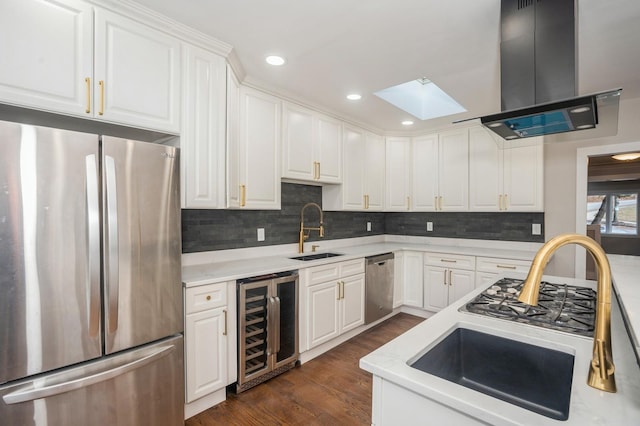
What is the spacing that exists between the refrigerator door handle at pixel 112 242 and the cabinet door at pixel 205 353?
516 millimetres

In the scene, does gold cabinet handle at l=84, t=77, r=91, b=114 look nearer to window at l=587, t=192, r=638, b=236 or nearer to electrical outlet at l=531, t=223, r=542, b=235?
electrical outlet at l=531, t=223, r=542, b=235

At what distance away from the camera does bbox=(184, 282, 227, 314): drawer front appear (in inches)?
80.1

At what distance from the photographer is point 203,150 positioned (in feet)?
7.18

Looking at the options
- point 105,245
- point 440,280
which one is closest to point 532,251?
point 440,280

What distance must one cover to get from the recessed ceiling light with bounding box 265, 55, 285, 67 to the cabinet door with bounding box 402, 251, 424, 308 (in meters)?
2.77

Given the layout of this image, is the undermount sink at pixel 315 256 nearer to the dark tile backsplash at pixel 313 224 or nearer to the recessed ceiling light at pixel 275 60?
the dark tile backsplash at pixel 313 224

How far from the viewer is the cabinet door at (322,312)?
2.87 m

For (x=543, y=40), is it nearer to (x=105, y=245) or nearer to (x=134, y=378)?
(x=105, y=245)

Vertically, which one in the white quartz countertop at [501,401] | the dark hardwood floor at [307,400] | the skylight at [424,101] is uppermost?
the skylight at [424,101]

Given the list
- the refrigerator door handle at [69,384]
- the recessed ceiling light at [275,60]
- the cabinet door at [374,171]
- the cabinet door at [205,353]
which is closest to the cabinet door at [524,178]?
the cabinet door at [374,171]

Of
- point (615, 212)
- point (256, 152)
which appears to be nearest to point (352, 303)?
point (256, 152)

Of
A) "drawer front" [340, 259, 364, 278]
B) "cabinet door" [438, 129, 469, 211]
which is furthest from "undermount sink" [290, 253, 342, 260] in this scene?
"cabinet door" [438, 129, 469, 211]

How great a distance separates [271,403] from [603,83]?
3.74 meters

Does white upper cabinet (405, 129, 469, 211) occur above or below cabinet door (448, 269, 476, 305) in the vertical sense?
above
